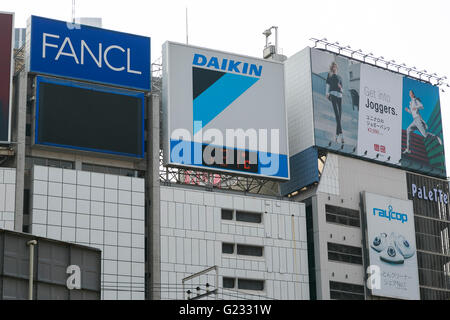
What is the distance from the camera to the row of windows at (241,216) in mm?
87625

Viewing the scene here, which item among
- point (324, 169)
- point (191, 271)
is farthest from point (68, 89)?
point (324, 169)

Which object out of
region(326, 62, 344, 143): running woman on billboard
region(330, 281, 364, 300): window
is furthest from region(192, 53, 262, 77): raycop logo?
region(330, 281, 364, 300): window

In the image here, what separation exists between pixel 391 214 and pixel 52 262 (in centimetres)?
5895

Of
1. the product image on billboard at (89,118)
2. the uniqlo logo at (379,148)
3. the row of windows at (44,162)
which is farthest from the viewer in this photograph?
the uniqlo logo at (379,148)

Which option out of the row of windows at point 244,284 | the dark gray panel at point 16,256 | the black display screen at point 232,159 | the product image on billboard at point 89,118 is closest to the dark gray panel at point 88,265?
the dark gray panel at point 16,256

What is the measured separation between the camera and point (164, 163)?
278 ft

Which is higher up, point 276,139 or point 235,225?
point 276,139

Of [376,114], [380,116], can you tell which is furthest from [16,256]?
[380,116]

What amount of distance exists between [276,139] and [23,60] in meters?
25.9

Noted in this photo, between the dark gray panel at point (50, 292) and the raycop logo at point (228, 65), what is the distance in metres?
48.9

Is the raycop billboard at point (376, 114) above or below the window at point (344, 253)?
above

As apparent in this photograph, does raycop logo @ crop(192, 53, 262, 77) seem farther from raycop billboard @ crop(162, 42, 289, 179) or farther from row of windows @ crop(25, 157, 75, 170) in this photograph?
row of windows @ crop(25, 157, 75, 170)

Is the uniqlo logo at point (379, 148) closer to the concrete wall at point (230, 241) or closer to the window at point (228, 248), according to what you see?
the concrete wall at point (230, 241)
